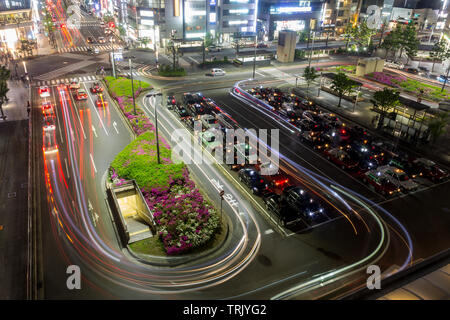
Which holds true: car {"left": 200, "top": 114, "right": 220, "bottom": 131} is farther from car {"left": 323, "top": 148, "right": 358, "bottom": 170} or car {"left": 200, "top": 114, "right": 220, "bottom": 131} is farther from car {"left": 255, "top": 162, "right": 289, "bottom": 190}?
car {"left": 323, "top": 148, "right": 358, "bottom": 170}

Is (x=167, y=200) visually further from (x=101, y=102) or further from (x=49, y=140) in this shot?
(x=101, y=102)

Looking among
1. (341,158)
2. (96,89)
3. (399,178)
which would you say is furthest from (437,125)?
(96,89)

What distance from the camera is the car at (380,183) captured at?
33.2m

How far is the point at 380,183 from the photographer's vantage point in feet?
111

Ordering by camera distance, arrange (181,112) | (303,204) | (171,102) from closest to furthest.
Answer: (303,204) → (181,112) → (171,102)

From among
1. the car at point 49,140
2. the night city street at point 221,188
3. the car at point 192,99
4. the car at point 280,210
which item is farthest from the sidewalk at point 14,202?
the car at point 192,99

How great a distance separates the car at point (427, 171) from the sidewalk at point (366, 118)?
15.6 feet

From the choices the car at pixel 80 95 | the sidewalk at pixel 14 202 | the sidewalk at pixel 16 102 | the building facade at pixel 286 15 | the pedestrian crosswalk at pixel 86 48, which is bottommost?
the sidewalk at pixel 14 202

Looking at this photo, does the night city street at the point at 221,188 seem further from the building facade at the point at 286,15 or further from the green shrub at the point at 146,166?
the building facade at the point at 286,15

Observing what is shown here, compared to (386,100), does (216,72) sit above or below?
below

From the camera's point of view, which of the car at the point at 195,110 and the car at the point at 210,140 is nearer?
the car at the point at 210,140

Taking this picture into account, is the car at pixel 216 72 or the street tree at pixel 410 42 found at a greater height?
the street tree at pixel 410 42

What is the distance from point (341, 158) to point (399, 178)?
6475 millimetres

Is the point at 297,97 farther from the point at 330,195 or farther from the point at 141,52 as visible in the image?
the point at 141,52
